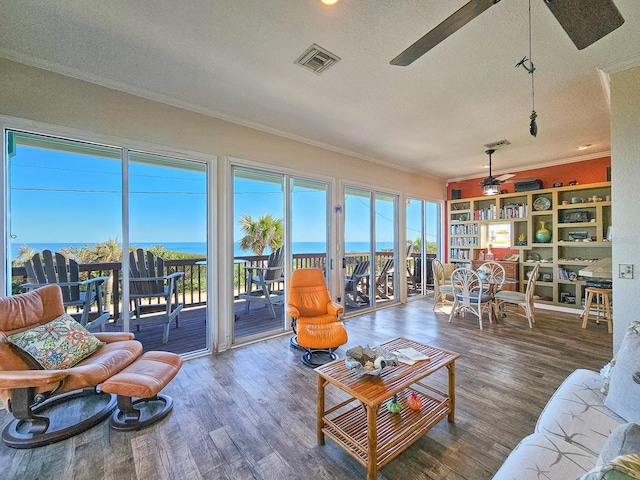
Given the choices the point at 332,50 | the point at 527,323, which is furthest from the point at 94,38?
the point at 527,323

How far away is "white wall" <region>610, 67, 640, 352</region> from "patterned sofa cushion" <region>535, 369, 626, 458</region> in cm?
104

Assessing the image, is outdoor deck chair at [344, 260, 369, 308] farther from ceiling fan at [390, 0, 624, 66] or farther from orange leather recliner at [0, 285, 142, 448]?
ceiling fan at [390, 0, 624, 66]

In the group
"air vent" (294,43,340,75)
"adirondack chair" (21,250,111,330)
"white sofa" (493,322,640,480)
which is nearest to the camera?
"white sofa" (493,322,640,480)

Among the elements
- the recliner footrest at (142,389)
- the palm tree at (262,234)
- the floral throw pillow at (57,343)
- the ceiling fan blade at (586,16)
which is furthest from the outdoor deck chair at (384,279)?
the floral throw pillow at (57,343)

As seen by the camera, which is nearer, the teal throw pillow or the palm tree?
the teal throw pillow

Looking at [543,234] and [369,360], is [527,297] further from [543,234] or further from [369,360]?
[369,360]

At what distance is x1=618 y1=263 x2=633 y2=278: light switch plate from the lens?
91.2 inches

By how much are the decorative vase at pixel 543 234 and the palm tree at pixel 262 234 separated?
203 inches

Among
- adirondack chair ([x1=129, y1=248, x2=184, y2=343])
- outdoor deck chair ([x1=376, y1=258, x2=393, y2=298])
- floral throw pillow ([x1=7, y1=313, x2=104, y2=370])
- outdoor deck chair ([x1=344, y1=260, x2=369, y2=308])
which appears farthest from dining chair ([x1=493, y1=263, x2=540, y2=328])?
floral throw pillow ([x1=7, y1=313, x2=104, y2=370])

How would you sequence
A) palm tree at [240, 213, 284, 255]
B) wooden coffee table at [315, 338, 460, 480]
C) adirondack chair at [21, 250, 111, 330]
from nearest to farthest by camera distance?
wooden coffee table at [315, 338, 460, 480] < adirondack chair at [21, 250, 111, 330] < palm tree at [240, 213, 284, 255]

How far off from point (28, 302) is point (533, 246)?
7403mm

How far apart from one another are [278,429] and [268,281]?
237 centimetres

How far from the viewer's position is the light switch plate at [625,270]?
7.60 feet

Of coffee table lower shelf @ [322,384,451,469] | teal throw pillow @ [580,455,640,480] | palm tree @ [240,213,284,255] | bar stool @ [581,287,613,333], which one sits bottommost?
coffee table lower shelf @ [322,384,451,469]
